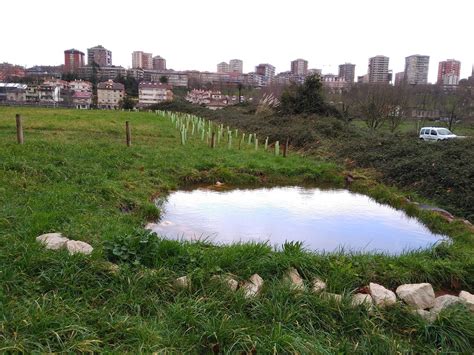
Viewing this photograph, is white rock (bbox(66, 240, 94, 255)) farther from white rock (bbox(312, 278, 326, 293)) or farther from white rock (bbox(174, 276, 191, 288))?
white rock (bbox(312, 278, 326, 293))

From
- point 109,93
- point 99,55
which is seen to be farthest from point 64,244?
point 99,55

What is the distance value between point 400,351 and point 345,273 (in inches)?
42.0

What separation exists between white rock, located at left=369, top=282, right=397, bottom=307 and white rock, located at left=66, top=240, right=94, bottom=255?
2.80m

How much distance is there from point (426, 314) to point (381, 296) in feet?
1.29

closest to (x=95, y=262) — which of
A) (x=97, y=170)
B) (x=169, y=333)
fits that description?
(x=169, y=333)

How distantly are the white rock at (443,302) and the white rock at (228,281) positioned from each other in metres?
1.79

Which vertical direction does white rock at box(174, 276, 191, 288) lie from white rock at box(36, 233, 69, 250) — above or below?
below

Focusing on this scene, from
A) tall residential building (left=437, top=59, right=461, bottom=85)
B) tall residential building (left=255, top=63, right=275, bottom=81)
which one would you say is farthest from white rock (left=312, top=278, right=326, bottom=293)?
tall residential building (left=255, top=63, right=275, bottom=81)

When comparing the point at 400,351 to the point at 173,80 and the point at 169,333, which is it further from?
the point at 173,80

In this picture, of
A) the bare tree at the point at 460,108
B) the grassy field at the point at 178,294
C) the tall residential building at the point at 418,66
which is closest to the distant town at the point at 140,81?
the tall residential building at the point at 418,66

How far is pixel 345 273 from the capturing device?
3.96 metres

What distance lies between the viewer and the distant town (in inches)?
2598

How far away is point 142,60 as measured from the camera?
454 ft

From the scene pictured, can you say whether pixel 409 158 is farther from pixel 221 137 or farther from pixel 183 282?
pixel 221 137
